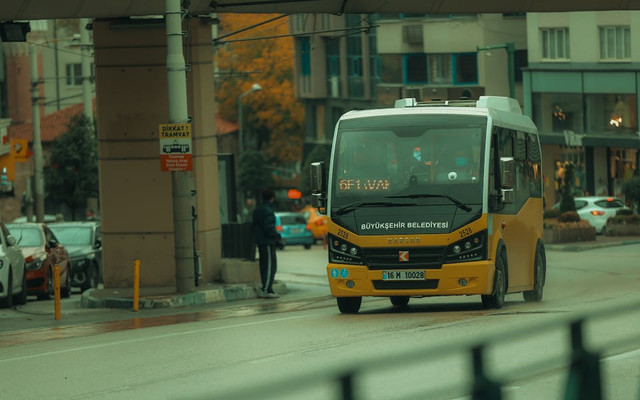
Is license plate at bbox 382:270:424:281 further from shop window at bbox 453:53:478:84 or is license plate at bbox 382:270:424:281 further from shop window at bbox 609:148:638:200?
shop window at bbox 453:53:478:84

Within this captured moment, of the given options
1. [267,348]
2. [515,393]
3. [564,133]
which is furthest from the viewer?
[564,133]

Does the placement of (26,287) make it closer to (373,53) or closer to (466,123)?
(466,123)

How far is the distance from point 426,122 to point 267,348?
5061mm

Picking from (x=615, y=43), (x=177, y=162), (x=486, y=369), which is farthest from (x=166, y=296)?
(x=615, y=43)

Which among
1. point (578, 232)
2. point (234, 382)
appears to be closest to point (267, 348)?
point (234, 382)

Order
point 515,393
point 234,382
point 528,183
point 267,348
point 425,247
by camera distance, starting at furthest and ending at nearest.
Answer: point 528,183 < point 425,247 < point 267,348 < point 234,382 < point 515,393

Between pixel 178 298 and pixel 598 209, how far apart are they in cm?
3074

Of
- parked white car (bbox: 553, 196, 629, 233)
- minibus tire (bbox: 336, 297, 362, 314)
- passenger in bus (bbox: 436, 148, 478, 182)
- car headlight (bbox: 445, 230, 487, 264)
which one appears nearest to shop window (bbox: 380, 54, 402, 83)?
parked white car (bbox: 553, 196, 629, 233)

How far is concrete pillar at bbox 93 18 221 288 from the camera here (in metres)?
23.7

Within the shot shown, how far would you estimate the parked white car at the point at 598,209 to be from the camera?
49.5 metres

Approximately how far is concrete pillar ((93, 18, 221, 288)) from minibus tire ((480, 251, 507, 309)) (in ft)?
24.3

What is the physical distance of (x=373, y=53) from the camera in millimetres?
78312

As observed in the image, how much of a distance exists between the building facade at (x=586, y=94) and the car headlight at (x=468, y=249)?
1590 inches

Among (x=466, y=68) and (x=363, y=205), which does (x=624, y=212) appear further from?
(x=363, y=205)
